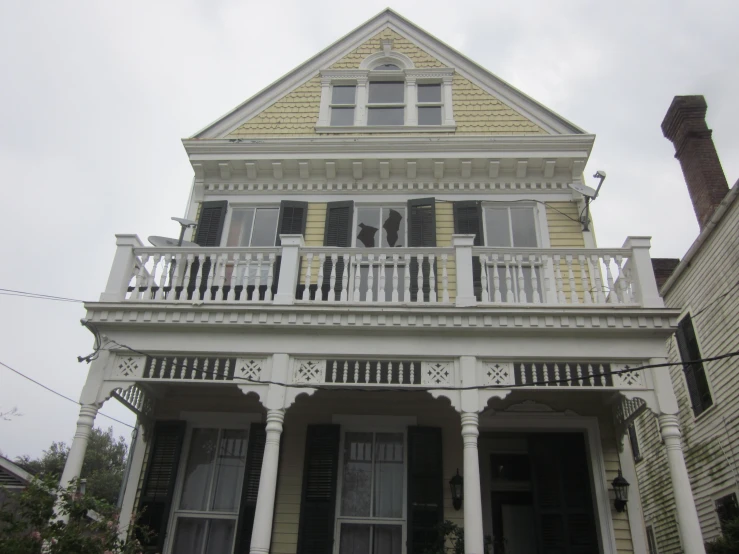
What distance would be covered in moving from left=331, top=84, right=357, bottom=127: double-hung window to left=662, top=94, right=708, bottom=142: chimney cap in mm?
8530

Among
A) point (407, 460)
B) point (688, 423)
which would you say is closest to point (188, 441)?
point (407, 460)

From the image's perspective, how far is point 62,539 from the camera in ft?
19.7

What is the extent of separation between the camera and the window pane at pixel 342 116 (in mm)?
12234

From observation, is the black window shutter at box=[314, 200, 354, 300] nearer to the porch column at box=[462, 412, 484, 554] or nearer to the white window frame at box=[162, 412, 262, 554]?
the white window frame at box=[162, 412, 262, 554]

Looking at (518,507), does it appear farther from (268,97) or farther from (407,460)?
(268,97)

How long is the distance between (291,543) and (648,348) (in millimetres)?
5590

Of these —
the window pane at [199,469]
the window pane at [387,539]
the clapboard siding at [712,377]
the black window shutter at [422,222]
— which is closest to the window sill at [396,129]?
the black window shutter at [422,222]

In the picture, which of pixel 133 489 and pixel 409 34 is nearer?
pixel 133 489

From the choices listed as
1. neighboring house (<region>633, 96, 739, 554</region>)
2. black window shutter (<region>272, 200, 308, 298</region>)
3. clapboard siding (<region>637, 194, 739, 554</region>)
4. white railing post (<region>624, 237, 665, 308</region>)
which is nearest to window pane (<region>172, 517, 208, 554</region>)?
black window shutter (<region>272, 200, 308, 298</region>)

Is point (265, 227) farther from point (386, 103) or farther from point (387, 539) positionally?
point (387, 539)

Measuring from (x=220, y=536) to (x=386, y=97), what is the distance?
29.5ft

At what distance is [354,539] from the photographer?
8.42 m

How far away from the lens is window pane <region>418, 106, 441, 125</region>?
39.7ft

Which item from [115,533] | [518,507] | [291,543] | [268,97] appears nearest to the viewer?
[115,533]
